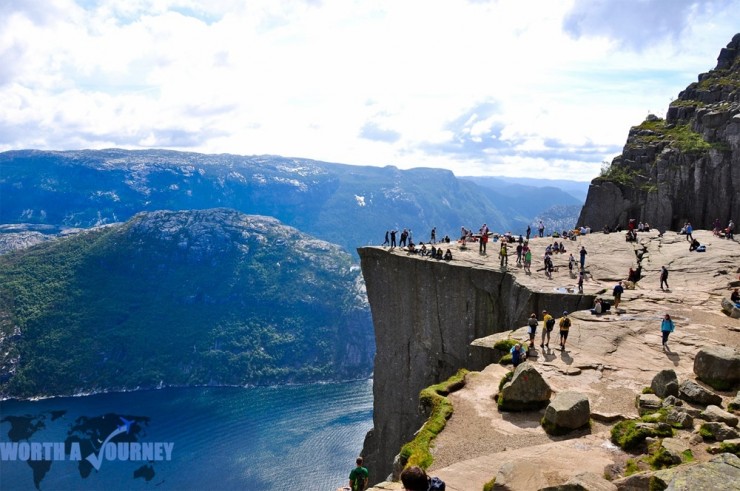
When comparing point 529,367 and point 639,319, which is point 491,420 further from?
point 639,319

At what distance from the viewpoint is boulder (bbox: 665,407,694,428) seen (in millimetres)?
19617

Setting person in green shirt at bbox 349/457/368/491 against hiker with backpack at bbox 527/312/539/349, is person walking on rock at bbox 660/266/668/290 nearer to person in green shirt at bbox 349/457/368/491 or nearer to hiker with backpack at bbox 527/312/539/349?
hiker with backpack at bbox 527/312/539/349

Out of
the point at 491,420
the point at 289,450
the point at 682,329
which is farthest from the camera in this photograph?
the point at 289,450

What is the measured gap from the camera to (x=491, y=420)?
23.8 metres

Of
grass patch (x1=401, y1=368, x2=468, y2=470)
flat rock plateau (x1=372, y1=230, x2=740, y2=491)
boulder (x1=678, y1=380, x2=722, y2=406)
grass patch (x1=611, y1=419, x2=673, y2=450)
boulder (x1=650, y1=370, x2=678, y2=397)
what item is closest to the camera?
flat rock plateau (x1=372, y1=230, x2=740, y2=491)

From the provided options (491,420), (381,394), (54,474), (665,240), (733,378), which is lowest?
(54,474)

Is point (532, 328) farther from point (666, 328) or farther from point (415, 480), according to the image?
point (415, 480)

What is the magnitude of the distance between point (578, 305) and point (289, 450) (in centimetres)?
14827

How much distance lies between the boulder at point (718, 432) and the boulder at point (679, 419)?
3.31 feet

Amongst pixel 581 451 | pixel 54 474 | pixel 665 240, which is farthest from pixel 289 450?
pixel 581 451

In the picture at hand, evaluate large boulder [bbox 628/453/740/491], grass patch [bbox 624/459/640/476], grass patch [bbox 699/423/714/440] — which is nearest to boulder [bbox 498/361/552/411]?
grass patch [bbox 624/459/640/476]

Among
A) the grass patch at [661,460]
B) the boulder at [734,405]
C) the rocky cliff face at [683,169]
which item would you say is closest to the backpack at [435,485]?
the grass patch at [661,460]

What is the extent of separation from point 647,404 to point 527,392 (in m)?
4.58

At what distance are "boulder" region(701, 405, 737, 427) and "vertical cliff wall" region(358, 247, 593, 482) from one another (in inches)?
750
